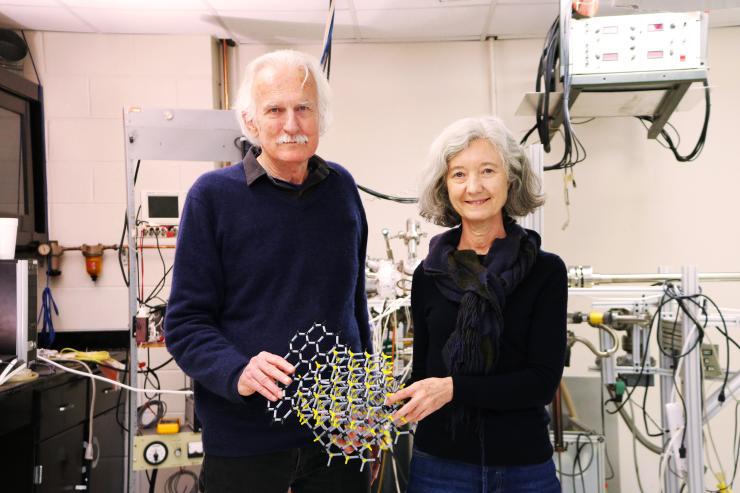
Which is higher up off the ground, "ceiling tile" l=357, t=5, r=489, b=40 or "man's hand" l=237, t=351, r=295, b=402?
"ceiling tile" l=357, t=5, r=489, b=40

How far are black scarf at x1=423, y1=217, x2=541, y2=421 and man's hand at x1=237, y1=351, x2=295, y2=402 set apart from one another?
37 centimetres

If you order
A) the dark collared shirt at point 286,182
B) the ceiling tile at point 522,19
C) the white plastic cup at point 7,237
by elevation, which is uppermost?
the ceiling tile at point 522,19

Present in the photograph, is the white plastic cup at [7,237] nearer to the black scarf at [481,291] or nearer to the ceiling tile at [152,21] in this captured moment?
the ceiling tile at [152,21]

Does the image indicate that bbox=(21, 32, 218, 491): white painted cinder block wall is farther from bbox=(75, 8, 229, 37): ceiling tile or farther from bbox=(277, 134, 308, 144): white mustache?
bbox=(277, 134, 308, 144): white mustache

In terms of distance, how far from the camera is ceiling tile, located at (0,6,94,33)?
10.8 ft

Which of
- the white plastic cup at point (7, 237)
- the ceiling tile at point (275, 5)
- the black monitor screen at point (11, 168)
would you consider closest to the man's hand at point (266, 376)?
the white plastic cup at point (7, 237)

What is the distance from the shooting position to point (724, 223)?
3.66 m

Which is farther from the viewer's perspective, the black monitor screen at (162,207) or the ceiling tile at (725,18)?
the ceiling tile at (725,18)

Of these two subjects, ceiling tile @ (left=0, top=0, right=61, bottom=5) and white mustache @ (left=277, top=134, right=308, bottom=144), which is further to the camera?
ceiling tile @ (left=0, top=0, right=61, bottom=5)

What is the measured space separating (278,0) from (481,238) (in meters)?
2.31

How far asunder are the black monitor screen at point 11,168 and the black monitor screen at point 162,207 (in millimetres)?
763

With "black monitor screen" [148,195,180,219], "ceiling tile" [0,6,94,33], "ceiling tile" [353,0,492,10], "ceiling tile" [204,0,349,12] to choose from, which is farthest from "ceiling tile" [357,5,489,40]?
"ceiling tile" [0,6,94,33]

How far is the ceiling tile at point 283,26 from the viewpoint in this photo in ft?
11.1

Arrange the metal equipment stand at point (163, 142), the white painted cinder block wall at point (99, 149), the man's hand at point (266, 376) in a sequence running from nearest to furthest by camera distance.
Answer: the man's hand at point (266, 376)
the metal equipment stand at point (163, 142)
the white painted cinder block wall at point (99, 149)
